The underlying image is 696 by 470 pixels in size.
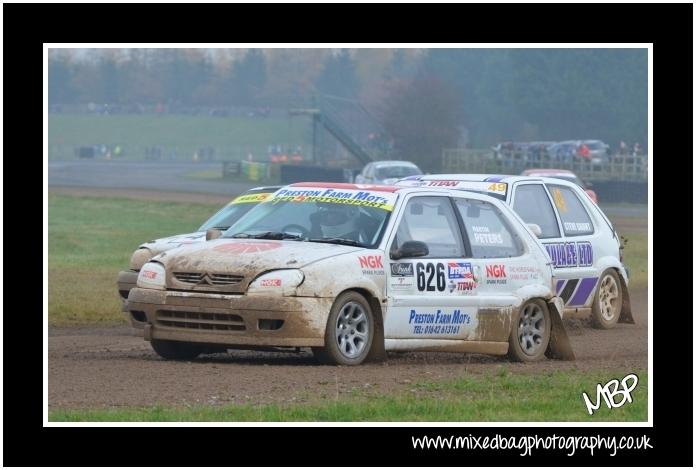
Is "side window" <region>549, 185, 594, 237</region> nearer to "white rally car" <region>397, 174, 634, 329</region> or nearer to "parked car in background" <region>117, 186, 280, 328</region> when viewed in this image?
"white rally car" <region>397, 174, 634, 329</region>

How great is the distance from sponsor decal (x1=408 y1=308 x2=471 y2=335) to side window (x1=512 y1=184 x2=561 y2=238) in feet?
11.3

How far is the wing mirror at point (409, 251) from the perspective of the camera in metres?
11.2

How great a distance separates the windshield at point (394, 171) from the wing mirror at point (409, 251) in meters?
31.4

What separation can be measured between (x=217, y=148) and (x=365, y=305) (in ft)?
317

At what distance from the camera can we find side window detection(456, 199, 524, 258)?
12055 millimetres

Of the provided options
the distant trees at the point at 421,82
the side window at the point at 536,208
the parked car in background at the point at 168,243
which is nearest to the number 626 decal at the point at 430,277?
the parked car in background at the point at 168,243

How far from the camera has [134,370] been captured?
1046 cm

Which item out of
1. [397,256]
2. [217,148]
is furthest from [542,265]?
[217,148]

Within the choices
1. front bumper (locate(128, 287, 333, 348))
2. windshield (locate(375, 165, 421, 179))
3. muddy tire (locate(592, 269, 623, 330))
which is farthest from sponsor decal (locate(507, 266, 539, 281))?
windshield (locate(375, 165, 421, 179))

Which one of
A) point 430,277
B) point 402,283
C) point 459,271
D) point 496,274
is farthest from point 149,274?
point 496,274

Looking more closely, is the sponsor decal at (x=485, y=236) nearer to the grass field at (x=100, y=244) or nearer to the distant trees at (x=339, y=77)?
the grass field at (x=100, y=244)

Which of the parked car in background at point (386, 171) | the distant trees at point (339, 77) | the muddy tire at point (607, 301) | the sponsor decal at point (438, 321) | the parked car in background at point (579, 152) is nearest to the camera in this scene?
the sponsor decal at point (438, 321)

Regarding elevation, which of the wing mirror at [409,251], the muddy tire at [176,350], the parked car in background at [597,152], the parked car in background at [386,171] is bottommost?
the muddy tire at [176,350]

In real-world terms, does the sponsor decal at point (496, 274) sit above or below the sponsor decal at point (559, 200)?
below
